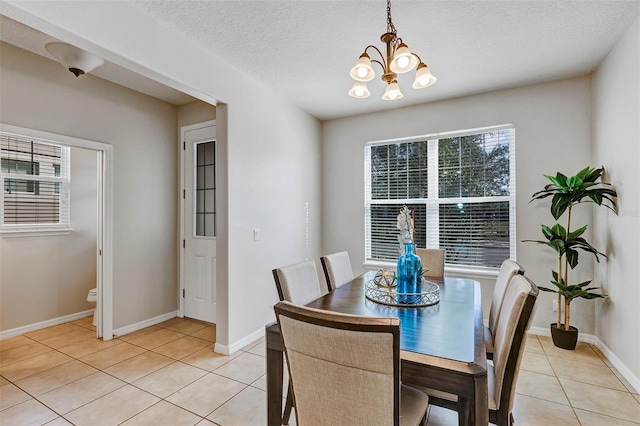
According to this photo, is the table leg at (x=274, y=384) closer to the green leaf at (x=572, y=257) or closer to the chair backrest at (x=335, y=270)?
the chair backrest at (x=335, y=270)

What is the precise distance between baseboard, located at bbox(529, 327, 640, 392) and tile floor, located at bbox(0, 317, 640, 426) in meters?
0.05

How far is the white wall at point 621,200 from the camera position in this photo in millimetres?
2299

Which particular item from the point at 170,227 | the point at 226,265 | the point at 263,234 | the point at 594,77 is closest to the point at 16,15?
the point at 226,265

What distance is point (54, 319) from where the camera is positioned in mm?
3623

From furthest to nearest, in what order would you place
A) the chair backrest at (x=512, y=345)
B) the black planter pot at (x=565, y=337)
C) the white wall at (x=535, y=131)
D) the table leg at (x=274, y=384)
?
the white wall at (x=535, y=131) → the black planter pot at (x=565, y=337) → the table leg at (x=274, y=384) → the chair backrest at (x=512, y=345)

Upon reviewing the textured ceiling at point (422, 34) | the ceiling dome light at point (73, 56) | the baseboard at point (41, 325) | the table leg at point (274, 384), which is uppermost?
the textured ceiling at point (422, 34)

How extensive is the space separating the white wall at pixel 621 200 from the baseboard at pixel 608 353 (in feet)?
0.04

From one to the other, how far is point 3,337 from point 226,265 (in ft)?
8.31

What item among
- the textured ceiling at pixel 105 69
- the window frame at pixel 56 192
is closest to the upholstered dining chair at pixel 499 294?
the textured ceiling at pixel 105 69

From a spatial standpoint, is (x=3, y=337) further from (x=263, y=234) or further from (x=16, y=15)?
(x=16, y=15)

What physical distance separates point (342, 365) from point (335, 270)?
1599mm

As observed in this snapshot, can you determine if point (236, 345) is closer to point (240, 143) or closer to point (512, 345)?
point (240, 143)

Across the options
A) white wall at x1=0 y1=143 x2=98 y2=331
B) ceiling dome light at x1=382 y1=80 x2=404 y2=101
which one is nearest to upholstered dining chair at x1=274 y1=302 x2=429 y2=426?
ceiling dome light at x1=382 y1=80 x2=404 y2=101

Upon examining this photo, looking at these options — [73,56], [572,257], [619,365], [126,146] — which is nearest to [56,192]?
[126,146]
